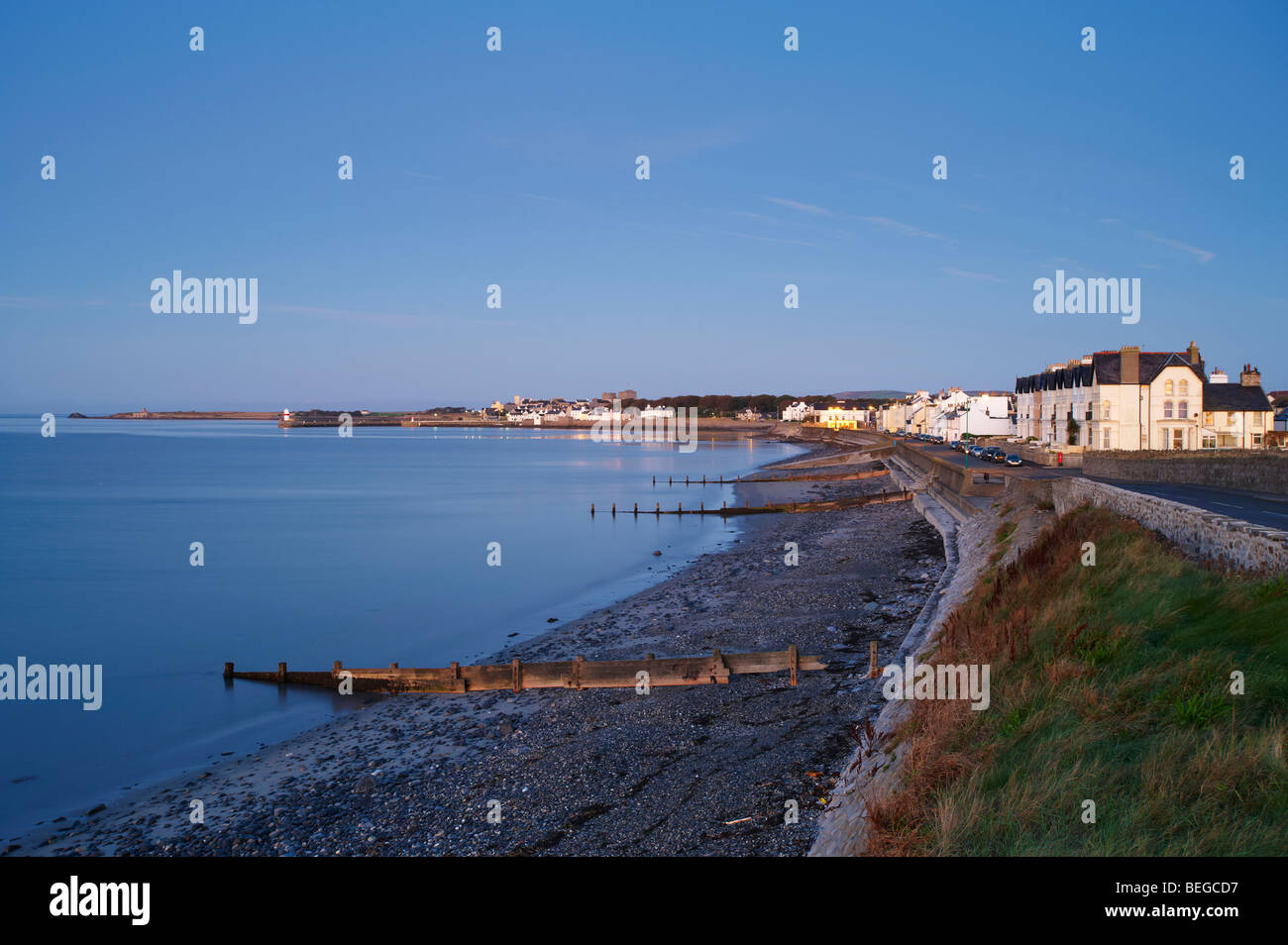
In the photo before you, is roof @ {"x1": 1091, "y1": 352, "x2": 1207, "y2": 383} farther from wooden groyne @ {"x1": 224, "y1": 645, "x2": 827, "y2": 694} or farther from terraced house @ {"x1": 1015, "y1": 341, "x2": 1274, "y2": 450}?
wooden groyne @ {"x1": 224, "y1": 645, "x2": 827, "y2": 694}

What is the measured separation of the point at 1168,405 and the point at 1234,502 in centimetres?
3800

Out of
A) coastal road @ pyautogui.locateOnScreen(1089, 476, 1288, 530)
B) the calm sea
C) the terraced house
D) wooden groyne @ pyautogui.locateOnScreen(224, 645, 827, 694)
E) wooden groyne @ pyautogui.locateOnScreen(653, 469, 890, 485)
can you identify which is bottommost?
the calm sea

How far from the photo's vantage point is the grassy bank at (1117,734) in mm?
6344

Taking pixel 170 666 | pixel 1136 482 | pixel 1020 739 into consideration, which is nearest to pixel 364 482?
pixel 170 666

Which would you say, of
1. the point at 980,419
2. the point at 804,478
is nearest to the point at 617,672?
the point at 804,478

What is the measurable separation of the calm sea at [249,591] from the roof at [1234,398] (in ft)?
117

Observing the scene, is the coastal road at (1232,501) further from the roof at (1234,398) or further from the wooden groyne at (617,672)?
the roof at (1234,398)

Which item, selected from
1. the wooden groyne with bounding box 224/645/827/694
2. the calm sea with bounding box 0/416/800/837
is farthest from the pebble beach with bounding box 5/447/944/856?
the calm sea with bounding box 0/416/800/837

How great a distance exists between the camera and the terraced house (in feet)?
181

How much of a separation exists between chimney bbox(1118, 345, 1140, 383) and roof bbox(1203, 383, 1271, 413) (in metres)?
4.57

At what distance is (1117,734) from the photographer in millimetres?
8023

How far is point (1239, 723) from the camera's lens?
7527 millimetres
